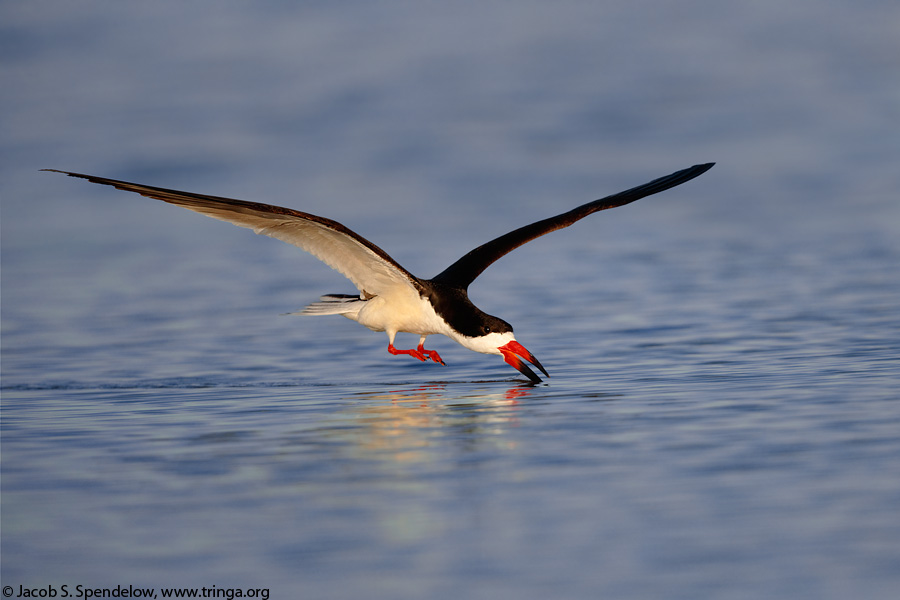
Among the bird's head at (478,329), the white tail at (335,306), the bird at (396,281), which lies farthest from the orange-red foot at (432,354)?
the white tail at (335,306)

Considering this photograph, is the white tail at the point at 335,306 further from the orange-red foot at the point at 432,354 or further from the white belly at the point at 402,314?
the orange-red foot at the point at 432,354

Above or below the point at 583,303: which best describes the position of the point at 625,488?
below

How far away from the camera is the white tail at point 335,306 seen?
993 centimetres

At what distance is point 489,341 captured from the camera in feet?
29.6

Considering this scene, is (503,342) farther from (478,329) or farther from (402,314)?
(402,314)

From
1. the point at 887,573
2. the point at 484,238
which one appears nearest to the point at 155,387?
the point at 887,573

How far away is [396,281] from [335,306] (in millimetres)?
780

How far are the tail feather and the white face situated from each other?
1.18 metres

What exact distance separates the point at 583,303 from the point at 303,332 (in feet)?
9.49

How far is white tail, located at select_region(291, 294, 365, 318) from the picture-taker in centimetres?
993

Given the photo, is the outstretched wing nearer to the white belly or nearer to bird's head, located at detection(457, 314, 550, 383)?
the white belly

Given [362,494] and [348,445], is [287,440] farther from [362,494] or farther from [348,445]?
[362,494]

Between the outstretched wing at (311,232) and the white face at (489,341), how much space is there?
63 cm

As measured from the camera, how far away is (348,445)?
6.77 m
